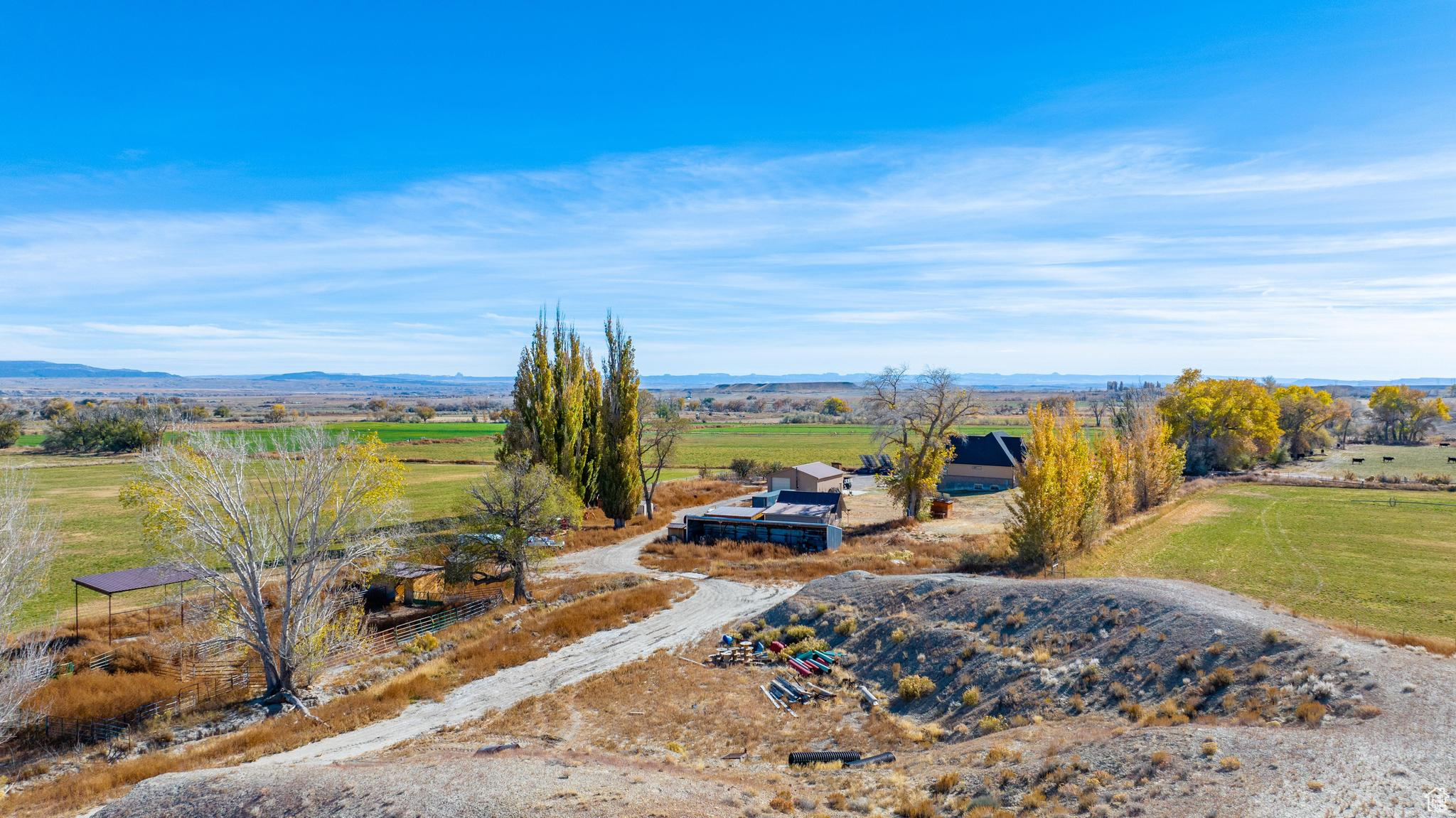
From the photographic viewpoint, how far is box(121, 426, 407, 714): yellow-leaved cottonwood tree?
2341 centimetres

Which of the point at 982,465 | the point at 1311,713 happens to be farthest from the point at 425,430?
the point at 1311,713

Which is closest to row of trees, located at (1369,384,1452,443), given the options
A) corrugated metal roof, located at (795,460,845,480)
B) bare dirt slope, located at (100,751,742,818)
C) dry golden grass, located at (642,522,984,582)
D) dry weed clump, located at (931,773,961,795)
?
corrugated metal roof, located at (795,460,845,480)

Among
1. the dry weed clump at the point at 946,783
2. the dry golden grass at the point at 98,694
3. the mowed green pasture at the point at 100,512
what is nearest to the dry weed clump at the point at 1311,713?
the dry weed clump at the point at 946,783

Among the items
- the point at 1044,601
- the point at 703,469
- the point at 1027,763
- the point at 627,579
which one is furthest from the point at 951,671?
the point at 703,469

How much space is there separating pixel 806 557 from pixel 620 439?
19.7m

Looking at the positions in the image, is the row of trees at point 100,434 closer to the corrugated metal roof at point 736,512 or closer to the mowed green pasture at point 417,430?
the mowed green pasture at point 417,430

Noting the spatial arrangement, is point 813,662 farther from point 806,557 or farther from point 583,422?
point 583,422

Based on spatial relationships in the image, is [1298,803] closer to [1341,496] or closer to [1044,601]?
[1044,601]

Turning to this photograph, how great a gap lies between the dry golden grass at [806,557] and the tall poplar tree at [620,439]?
7.30 meters

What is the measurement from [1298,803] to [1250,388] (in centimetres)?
8134

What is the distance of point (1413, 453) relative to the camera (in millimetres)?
94875

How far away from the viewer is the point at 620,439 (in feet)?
184

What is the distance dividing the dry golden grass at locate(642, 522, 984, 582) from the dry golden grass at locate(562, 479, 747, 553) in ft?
17.4

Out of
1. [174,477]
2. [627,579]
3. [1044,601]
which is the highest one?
[174,477]
